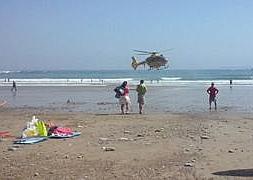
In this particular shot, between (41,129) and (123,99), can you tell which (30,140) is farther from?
(123,99)

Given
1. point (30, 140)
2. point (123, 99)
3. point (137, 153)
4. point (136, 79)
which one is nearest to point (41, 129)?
point (30, 140)

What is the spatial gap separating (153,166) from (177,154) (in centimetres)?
154

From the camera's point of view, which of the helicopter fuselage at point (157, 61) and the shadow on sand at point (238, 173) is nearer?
the shadow on sand at point (238, 173)

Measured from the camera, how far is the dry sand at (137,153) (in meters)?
9.99

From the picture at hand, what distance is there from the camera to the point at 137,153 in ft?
39.9

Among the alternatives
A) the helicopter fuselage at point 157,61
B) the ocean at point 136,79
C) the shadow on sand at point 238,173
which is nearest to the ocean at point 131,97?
the helicopter fuselage at point 157,61

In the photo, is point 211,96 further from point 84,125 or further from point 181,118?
point 84,125

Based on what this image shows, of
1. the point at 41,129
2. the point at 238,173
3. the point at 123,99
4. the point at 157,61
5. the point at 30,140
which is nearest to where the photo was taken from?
the point at 238,173

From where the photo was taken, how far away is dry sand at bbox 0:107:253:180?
9.99 meters

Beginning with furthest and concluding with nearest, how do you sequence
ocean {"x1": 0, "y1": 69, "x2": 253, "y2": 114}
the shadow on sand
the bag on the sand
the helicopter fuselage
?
the helicopter fuselage < ocean {"x1": 0, "y1": 69, "x2": 253, "y2": 114} < the bag on the sand < the shadow on sand

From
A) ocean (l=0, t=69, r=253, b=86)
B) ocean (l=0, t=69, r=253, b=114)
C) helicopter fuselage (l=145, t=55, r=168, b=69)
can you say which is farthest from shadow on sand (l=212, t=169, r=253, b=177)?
ocean (l=0, t=69, r=253, b=86)

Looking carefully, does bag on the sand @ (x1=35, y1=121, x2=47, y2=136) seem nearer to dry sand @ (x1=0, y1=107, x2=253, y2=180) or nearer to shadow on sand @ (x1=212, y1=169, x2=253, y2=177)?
dry sand @ (x1=0, y1=107, x2=253, y2=180)

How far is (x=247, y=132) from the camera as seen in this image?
53.5 feet

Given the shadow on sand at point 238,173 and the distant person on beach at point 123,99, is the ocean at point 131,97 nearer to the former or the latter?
the distant person on beach at point 123,99
